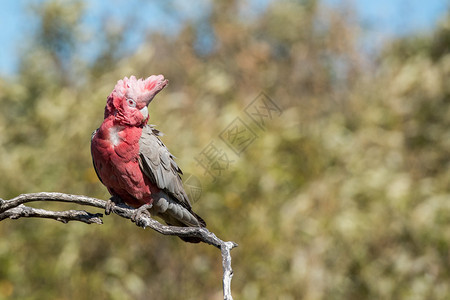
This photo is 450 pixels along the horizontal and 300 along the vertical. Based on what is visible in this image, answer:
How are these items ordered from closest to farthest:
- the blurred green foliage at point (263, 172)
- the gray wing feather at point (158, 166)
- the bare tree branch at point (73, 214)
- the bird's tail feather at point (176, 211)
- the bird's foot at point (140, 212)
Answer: the bare tree branch at point (73, 214) < the bird's foot at point (140, 212) < the gray wing feather at point (158, 166) < the bird's tail feather at point (176, 211) < the blurred green foliage at point (263, 172)

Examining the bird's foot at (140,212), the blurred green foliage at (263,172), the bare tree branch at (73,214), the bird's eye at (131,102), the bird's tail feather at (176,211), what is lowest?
the bare tree branch at (73,214)

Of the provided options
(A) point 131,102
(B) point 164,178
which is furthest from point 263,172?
(A) point 131,102

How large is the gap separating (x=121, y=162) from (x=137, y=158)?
4.5 inches

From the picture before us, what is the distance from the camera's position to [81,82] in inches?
347

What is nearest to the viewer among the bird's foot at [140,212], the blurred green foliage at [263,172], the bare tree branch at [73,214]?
the bare tree branch at [73,214]

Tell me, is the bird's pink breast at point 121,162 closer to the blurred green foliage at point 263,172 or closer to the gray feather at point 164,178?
the gray feather at point 164,178

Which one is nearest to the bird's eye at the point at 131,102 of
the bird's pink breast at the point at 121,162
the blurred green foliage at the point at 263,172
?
the bird's pink breast at the point at 121,162

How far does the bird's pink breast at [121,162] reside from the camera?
3.10 m

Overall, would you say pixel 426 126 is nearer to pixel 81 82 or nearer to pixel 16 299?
pixel 81 82

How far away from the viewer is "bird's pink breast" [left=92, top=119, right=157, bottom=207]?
3098 mm

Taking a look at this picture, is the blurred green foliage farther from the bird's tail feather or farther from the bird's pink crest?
the bird's pink crest

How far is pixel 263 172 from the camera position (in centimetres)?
720

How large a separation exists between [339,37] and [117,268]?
20.6 feet

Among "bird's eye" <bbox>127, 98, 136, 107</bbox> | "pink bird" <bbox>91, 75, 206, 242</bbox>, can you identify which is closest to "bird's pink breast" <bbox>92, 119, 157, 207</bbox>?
"pink bird" <bbox>91, 75, 206, 242</bbox>
